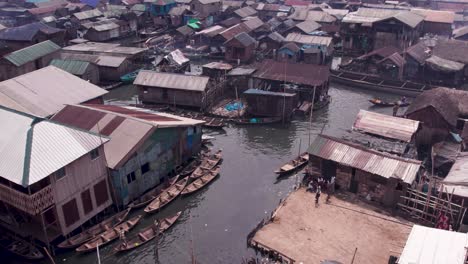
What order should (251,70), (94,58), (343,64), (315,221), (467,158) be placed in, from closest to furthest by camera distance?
(315,221)
(467,158)
(251,70)
(94,58)
(343,64)

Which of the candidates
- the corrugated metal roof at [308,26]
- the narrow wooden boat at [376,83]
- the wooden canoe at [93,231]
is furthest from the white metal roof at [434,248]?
the corrugated metal roof at [308,26]

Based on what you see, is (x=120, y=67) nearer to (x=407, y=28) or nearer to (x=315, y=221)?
(x=315, y=221)

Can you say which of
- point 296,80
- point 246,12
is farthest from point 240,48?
point 246,12

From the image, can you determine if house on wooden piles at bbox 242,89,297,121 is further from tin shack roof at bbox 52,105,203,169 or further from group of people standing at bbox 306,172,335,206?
group of people standing at bbox 306,172,335,206

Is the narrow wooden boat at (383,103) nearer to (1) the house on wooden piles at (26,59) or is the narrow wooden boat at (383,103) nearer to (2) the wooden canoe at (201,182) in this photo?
(2) the wooden canoe at (201,182)

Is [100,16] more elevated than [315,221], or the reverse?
[100,16]

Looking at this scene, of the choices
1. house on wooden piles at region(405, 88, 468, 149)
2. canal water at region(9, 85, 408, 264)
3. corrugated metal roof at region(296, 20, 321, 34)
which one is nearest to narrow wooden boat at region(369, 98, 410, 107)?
canal water at region(9, 85, 408, 264)

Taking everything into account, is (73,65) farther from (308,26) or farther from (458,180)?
(458,180)

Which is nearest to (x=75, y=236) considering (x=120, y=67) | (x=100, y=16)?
(x=120, y=67)
